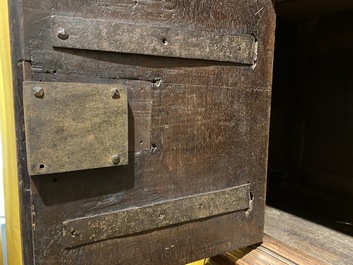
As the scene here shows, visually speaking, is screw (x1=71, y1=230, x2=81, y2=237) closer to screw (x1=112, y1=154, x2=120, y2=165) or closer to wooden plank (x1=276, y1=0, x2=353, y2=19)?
screw (x1=112, y1=154, x2=120, y2=165)

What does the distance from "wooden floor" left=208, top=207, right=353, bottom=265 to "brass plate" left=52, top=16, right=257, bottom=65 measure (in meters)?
0.50

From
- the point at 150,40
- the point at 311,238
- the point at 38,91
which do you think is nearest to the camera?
the point at 38,91

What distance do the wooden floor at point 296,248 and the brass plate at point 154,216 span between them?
0.15 meters

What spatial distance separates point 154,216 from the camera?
2.15ft

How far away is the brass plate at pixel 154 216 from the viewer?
0.58m

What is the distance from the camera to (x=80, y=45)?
54 centimetres

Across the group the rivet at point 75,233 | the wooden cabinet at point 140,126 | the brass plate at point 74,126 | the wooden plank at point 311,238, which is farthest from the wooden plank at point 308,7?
the rivet at point 75,233

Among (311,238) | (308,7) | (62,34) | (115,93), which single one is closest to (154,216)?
(115,93)

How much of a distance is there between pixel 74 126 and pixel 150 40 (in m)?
0.22

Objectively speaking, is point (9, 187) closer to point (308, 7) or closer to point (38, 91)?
point (38, 91)

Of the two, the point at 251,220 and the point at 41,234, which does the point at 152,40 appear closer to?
the point at 41,234

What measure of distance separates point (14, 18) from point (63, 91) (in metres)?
0.15

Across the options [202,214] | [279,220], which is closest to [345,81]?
[279,220]

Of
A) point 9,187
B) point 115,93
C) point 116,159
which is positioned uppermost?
point 115,93
